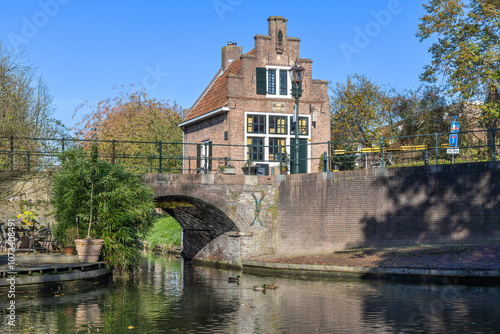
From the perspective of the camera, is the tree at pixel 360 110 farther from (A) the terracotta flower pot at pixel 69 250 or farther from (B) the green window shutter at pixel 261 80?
(A) the terracotta flower pot at pixel 69 250

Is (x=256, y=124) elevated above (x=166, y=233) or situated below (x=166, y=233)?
above

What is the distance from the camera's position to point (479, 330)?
971cm

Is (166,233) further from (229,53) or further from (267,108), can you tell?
(229,53)

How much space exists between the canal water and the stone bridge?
3292 mm

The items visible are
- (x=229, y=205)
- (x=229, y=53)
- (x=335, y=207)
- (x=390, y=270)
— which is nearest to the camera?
(x=390, y=270)

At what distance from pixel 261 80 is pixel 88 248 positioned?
13.0m

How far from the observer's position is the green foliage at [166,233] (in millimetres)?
29969

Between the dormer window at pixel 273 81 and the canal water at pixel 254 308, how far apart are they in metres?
11.8

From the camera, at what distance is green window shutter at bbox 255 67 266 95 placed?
1045 inches

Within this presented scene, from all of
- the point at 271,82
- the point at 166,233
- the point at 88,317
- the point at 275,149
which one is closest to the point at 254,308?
the point at 88,317

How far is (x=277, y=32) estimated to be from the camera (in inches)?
1064

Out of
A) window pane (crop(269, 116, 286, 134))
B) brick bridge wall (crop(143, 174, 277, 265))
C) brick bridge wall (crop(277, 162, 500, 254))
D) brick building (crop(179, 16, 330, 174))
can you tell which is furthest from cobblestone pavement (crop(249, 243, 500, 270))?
window pane (crop(269, 116, 286, 134))

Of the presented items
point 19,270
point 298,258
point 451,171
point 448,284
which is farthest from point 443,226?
point 19,270


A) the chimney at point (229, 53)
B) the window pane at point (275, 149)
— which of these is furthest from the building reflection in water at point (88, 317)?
the chimney at point (229, 53)
